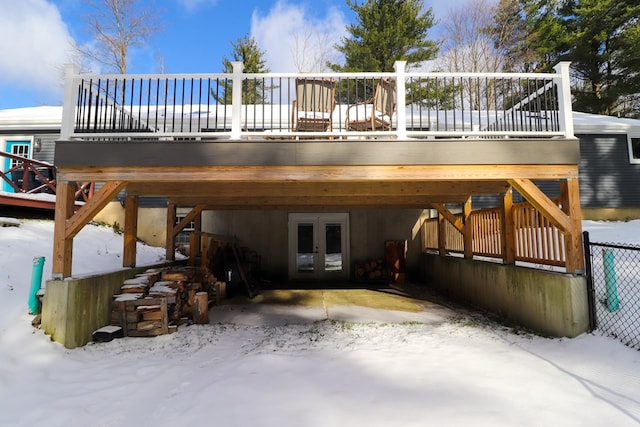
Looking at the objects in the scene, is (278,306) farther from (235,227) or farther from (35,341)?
(235,227)

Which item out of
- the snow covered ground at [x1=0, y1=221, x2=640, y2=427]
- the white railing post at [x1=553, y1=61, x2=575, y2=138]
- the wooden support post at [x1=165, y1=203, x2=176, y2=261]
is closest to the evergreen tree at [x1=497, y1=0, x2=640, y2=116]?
the white railing post at [x1=553, y1=61, x2=575, y2=138]

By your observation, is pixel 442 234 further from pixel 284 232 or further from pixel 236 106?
pixel 236 106

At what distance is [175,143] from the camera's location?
14.6ft

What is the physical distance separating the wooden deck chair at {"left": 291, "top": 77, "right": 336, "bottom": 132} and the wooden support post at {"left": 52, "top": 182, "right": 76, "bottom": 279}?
10.4 ft

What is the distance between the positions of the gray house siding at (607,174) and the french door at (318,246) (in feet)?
24.9

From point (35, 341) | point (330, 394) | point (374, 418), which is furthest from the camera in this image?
point (35, 341)

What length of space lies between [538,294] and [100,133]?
6.11 meters

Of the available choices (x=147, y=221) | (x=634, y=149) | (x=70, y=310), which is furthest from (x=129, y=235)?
(x=634, y=149)

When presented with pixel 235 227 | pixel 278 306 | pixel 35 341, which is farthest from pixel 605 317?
pixel 235 227

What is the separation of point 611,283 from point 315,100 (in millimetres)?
4366

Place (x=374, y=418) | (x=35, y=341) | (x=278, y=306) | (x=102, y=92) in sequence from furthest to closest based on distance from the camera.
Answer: (x=278, y=306) → (x=102, y=92) → (x=35, y=341) → (x=374, y=418)

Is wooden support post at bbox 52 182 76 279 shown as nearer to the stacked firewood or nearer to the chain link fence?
the chain link fence

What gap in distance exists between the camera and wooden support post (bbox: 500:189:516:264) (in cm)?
576

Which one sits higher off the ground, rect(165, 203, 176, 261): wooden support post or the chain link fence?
rect(165, 203, 176, 261): wooden support post
